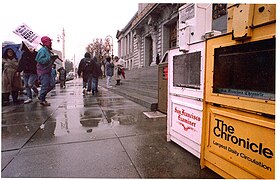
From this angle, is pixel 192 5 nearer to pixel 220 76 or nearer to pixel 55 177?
pixel 220 76

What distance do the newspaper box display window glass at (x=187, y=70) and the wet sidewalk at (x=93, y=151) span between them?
965mm

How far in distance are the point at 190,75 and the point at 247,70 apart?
881mm

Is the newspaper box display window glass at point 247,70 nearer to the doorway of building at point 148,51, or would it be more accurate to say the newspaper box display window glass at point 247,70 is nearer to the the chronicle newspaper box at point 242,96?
the the chronicle newspaper box at point 242,96

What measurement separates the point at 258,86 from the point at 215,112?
0.54 meters

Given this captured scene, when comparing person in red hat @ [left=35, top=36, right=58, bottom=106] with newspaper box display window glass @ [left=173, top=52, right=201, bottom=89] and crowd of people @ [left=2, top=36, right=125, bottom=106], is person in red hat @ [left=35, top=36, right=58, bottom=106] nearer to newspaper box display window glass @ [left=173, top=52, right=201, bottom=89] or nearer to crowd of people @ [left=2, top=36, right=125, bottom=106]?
crowd of people @ [left=2, top=36, right=125, bottom=106]

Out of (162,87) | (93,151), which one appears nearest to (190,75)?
(93,151)

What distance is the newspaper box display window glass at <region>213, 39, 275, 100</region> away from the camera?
1.55 metres

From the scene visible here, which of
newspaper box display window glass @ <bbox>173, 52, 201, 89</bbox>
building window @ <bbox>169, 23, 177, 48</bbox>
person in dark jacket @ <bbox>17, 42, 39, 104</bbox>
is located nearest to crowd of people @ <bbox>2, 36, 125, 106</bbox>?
person in dark jacket @ <bbox>17, 42, 39, 104</bbox>

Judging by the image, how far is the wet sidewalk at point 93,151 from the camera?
2148mm

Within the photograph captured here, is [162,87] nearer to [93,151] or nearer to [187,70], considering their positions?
[187,70]

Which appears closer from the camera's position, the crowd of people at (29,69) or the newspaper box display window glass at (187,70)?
the newspaper box display window glass at (187,70)

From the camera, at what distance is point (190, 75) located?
258 cm

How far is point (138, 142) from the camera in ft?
9.99

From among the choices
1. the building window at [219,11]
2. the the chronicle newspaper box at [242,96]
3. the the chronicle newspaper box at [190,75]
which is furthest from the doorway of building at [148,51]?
the the chronicle newspaper box at [242,96]
